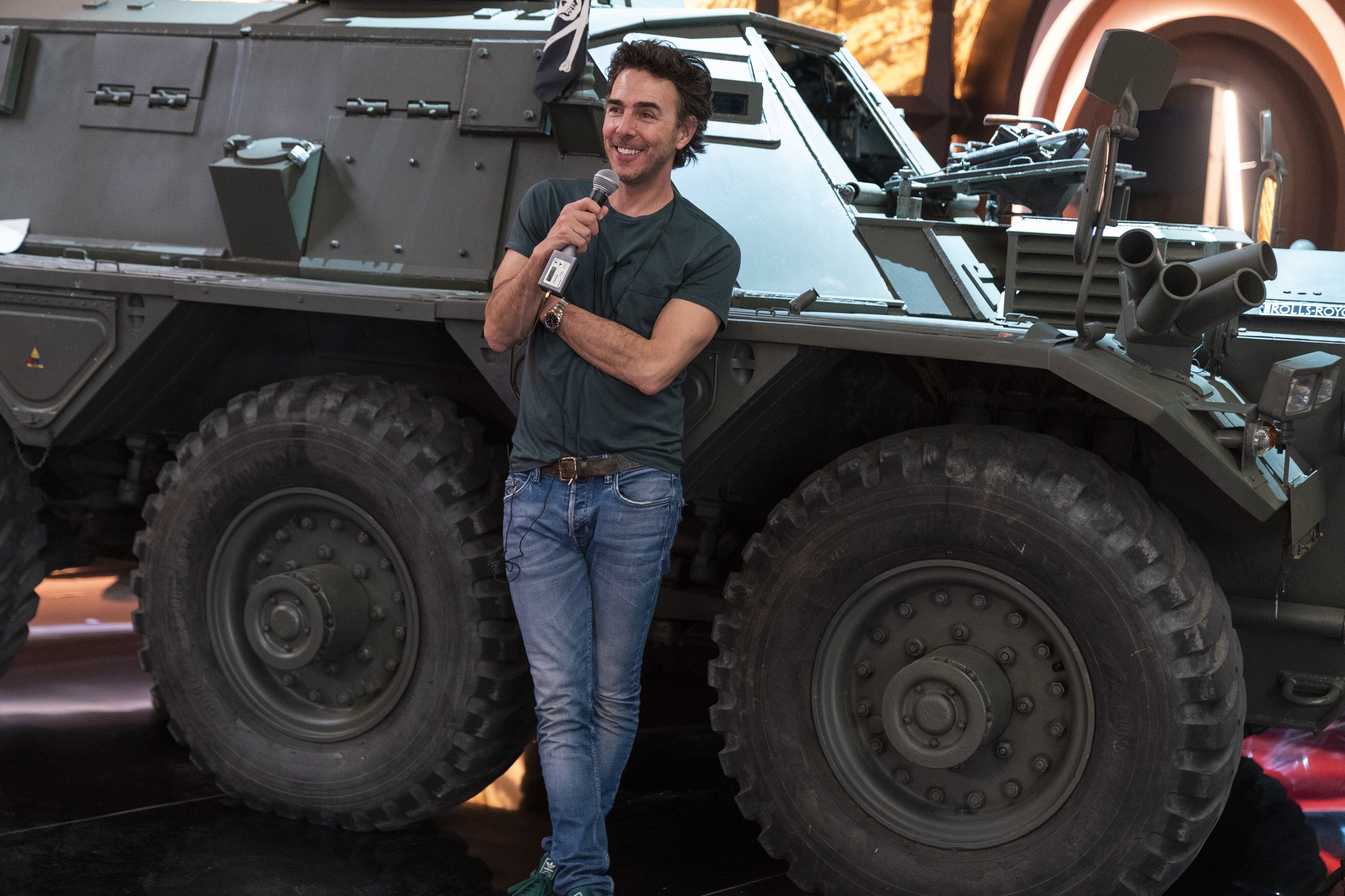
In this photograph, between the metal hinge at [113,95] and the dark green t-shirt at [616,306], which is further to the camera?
the metal hinge at [113,95]

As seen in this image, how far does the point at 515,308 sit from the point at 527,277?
8cm

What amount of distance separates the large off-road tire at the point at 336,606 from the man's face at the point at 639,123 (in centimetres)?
100

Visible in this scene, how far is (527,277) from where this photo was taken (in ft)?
9.16

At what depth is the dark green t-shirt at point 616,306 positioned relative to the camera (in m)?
2.90

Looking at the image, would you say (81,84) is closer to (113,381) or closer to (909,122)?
(113,381)

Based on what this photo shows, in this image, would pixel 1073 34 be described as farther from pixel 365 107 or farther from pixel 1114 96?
pixel 1114 96

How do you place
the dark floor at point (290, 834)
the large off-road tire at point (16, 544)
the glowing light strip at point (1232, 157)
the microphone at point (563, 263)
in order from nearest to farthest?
the microphone at point (563, 263)
the dark floor at point (290, 834)
the large off-road tire at point (16, 544)
the glowing light strip at point (1232, 157)

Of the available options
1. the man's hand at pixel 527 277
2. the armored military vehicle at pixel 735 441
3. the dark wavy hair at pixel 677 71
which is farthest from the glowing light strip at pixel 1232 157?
the man's hand at pixel 527 277

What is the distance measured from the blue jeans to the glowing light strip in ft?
21.3

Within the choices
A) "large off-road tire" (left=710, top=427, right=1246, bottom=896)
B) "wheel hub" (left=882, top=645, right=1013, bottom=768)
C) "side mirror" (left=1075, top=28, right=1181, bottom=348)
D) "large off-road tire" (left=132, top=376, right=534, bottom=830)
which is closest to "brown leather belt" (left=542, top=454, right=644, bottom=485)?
"large off-road tire" (left=710, top=427, right=1246, bottom=896)

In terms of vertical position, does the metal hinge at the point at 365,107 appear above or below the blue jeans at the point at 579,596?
above

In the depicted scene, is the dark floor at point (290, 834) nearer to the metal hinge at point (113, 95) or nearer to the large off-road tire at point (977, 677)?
the large off-road tire at point (977, 677)

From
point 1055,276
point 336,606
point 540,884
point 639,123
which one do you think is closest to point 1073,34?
point 1055,276

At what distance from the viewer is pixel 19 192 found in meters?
4.36
